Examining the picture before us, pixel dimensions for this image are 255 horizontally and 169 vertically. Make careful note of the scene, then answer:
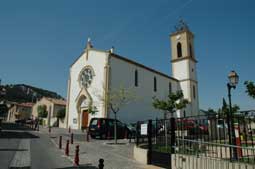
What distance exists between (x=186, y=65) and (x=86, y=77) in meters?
20.3

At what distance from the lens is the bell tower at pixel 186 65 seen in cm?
4058

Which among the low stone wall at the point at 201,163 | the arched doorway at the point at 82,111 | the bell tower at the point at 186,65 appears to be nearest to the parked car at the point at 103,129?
the arched doorway at the point at 82,111

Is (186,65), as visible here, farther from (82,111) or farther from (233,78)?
(233,78)

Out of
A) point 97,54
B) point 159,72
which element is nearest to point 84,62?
point 97,54

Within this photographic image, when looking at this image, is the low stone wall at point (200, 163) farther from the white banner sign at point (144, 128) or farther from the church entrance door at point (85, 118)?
the church entrance door at point (85, 118)

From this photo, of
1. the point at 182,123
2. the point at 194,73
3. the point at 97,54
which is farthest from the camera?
the point at 194,73

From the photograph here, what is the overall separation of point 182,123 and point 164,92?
28.2 meters

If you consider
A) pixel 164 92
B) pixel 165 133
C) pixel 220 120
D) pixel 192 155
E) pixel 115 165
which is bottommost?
pixel 115 165

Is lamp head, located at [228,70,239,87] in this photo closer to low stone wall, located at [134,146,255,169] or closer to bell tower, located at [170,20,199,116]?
low stone wall, located at [134,146,255,169]

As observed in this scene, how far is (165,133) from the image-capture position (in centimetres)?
971

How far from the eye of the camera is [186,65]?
40.9 meters

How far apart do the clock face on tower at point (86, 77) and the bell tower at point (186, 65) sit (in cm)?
1931

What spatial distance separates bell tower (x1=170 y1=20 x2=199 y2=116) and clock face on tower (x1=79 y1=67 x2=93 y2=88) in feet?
63.3

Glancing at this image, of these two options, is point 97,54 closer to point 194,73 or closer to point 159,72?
point 159,72
